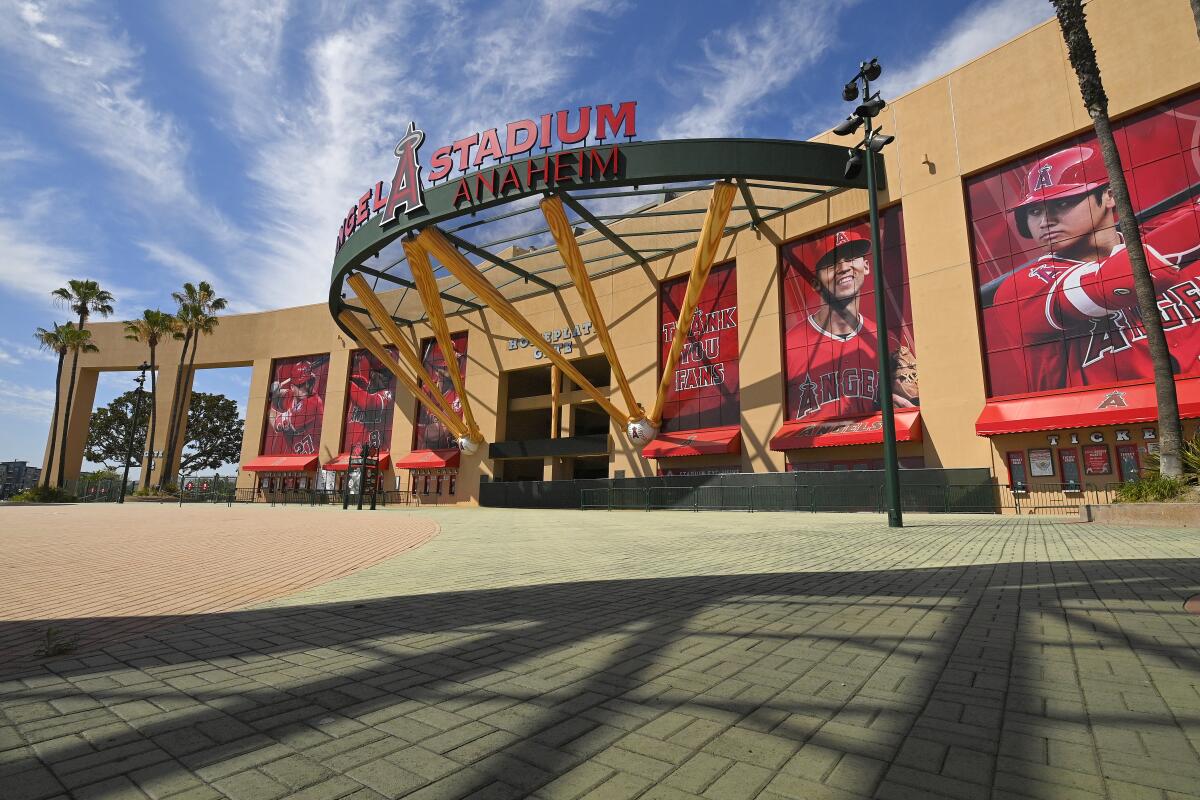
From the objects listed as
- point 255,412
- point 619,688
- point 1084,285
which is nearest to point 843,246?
point 1084,285

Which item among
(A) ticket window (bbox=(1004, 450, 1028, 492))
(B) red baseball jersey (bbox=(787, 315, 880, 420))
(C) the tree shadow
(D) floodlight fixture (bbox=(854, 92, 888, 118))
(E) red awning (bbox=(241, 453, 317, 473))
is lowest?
(C) the tree shadow

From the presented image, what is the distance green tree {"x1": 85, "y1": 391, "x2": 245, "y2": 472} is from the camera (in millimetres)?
64812

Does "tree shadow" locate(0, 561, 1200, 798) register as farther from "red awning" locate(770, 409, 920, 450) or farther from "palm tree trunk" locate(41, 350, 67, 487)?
"palm tree trunk" locate(41, 350, 67, 487)

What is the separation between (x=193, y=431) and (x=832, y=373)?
230 ft

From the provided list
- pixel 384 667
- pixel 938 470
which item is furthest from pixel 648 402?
pixel 384 667

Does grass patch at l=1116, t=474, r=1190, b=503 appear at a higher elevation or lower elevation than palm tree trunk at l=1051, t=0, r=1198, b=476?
lower

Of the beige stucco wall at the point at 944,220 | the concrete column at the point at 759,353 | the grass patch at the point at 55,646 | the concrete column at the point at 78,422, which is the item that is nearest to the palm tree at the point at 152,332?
the concrete column at the point at 78,422

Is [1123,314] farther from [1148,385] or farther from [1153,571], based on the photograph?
[1153,571]

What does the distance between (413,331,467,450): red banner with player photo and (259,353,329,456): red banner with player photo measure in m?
10.9

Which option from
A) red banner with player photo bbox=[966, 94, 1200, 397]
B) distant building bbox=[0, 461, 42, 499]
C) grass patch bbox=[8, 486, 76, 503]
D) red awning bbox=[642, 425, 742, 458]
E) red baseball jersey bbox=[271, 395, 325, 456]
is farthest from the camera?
distant building bbox=[0, 461, 42, 499]

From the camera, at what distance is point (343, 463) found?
46.2 meters

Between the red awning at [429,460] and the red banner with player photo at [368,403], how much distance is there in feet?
11.6

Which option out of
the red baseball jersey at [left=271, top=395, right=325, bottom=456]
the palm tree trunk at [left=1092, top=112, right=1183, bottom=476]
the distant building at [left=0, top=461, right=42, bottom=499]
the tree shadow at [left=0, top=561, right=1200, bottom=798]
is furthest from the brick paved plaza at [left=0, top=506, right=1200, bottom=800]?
the distant building at [left=0, top=461, right=42, bottom=499]

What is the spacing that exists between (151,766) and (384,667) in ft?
4.25
